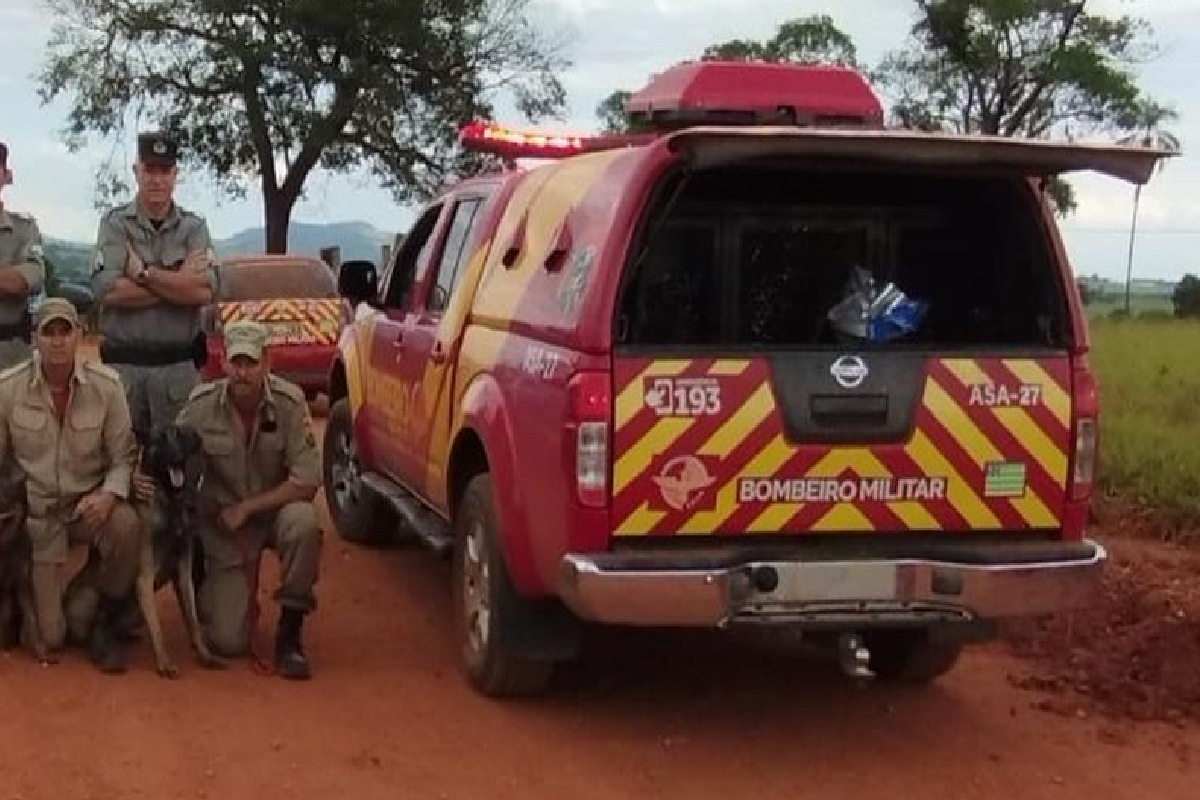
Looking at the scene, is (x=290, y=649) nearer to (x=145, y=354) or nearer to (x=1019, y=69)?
(x=145, y=354)

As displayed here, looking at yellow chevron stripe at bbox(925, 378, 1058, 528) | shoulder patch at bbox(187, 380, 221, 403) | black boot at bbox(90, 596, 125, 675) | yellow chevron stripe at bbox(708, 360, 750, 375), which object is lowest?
black boot at bbox(90, 596, 125, 675)

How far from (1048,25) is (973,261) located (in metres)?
32.0

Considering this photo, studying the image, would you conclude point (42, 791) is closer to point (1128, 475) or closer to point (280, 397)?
point (280, 397)

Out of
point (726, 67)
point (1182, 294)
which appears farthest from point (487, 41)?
point (726, 67)

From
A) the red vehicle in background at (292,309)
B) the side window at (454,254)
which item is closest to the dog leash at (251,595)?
the side window at (454,254)

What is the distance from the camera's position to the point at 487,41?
1351 inches

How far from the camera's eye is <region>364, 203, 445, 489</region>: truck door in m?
8.24

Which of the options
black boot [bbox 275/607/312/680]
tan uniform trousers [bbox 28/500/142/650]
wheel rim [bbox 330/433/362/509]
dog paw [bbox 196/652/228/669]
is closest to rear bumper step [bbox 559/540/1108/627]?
black boot [bbox 275/607/312/680]

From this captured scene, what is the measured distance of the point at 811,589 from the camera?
5.82 meters

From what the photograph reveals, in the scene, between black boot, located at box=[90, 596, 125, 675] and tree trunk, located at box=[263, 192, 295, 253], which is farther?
tree trunk, located at box=[263, 192, 295, 253]

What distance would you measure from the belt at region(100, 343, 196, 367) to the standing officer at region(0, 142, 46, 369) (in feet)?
1.24

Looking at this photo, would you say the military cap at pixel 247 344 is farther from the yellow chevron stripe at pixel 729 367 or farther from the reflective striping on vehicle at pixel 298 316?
the reflective striping on vehicle at pixel 298 316

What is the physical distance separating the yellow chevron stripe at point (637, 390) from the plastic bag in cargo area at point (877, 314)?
2.99 feet

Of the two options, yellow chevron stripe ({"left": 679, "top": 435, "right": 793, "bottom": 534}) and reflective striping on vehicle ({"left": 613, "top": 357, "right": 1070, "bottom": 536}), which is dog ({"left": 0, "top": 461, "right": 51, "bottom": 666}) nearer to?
reflective striping on vehicle ({"left": 613, "top": 357, "right": 1070, "bottom": 536})
